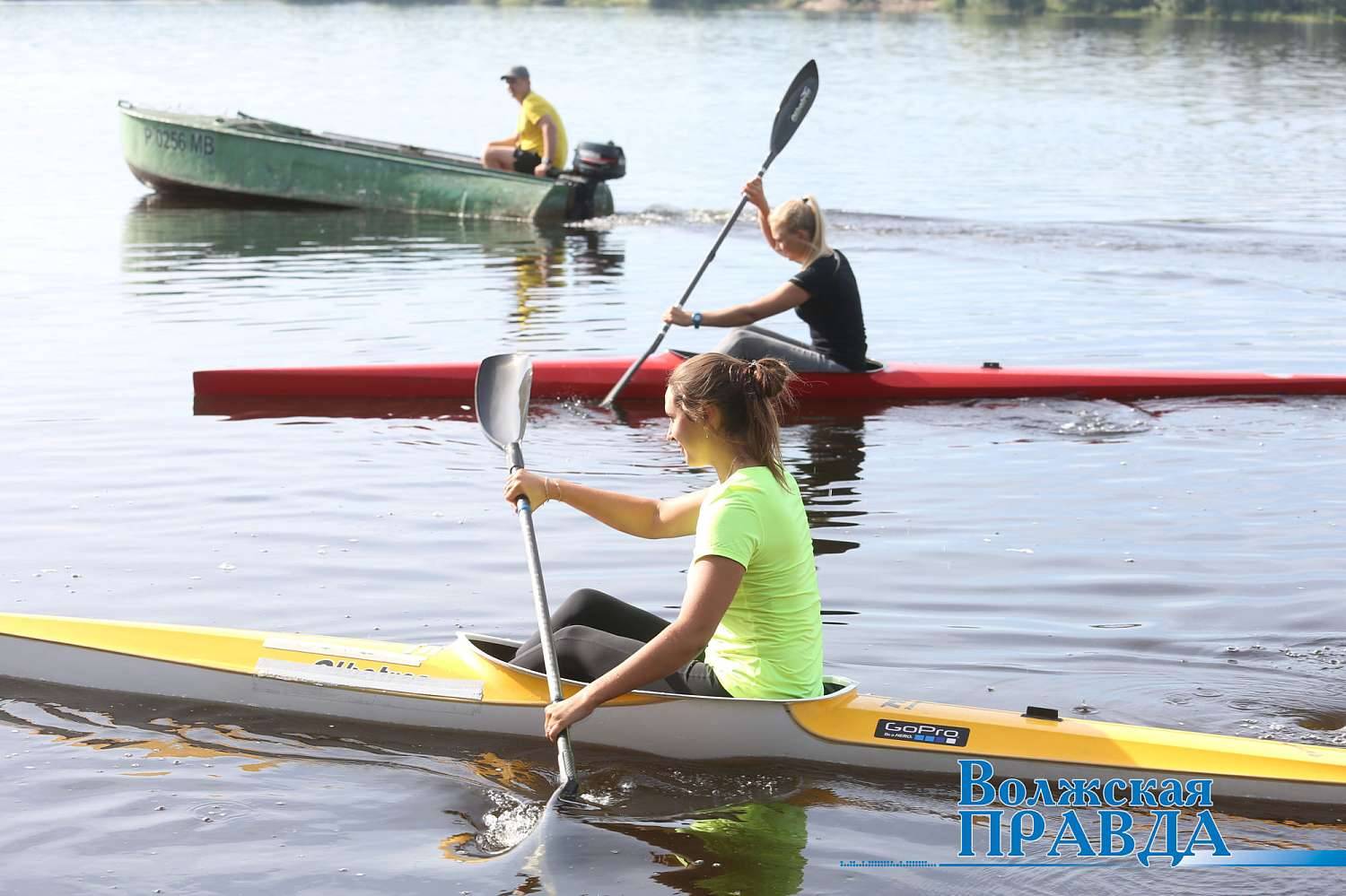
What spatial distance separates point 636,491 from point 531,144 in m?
9.15

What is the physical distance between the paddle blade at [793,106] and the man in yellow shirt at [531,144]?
5.40 meters

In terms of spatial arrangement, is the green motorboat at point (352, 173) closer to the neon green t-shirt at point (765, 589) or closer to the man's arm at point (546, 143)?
the man's arm at point (546, 143)

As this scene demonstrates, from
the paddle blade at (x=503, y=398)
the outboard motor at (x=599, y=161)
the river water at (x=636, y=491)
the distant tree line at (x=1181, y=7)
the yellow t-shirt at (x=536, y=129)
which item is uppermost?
the distant tree line at (x=1181, y=7)

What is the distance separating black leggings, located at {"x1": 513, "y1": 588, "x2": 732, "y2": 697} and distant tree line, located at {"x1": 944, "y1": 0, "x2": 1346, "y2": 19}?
53.9 m

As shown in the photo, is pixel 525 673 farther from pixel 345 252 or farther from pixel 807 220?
pixel 345 252

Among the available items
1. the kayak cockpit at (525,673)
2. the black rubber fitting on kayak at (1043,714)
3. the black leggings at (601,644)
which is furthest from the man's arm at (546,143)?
the black rubber fitting on kayak at (1043,714)

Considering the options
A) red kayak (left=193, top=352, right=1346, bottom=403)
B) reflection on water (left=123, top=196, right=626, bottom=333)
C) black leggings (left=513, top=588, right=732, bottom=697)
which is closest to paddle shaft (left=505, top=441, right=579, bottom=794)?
black leggings (left=513, top=588, right=732, bottom=697)

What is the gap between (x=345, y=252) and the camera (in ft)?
48.6

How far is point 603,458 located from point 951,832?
4126 mm

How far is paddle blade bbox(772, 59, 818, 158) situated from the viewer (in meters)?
10.3

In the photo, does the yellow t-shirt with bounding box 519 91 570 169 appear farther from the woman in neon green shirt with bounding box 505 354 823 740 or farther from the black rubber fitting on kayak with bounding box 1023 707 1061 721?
the black rubber fitting on kayak with bounding box 1023 707 1061 721

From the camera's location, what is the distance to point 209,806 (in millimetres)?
4340

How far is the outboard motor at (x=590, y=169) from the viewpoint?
51.5 ft

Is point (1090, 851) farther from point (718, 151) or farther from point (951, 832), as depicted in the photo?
point (718, 151)
